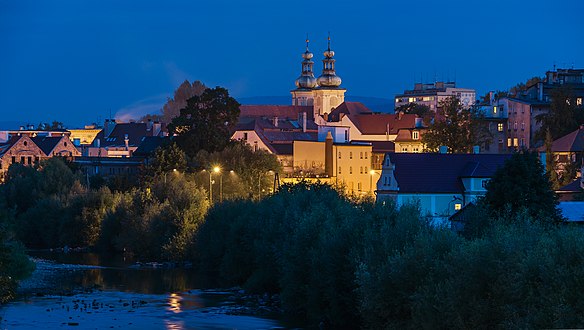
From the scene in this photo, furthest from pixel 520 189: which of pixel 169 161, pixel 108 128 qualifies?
pixel 108 128

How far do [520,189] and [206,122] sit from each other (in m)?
54.6

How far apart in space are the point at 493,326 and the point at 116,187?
249 ft

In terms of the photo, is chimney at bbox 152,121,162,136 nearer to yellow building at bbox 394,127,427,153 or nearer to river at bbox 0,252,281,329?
yellow building at bbox 394,127,427,153

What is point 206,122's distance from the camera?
10650 cm

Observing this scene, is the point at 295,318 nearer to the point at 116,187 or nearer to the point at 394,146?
the point at 116,187

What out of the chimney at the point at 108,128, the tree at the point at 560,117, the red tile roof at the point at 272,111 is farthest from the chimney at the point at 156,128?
the tree at the point at 560,117

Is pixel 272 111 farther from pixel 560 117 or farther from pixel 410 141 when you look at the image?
pixel 560 117

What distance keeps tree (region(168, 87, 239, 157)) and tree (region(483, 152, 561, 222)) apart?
49.9 meters

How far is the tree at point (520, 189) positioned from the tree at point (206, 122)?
49.9m

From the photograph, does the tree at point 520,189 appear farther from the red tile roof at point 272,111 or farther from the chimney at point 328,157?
the red tile roof at point 272,111

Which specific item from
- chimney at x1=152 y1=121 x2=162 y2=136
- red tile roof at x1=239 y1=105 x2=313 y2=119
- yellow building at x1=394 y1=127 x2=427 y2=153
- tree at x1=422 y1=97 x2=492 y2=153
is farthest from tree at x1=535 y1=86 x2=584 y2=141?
red tile roof at x1=239 y1=105 x2=313 y2=119

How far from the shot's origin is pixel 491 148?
123 meters

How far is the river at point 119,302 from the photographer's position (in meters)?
46.3

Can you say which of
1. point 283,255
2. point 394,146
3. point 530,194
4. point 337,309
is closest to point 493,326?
point 337,309
